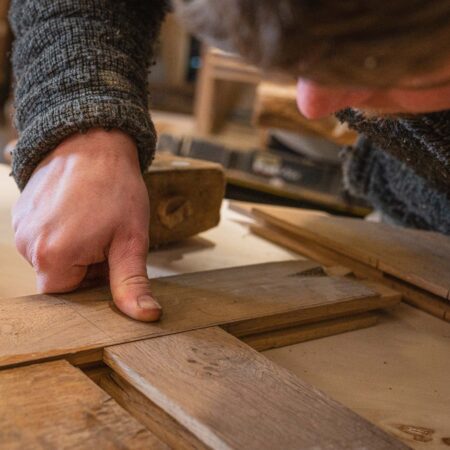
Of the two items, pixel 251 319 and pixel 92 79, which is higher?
pixel 92 79

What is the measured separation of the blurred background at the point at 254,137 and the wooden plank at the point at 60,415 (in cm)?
124

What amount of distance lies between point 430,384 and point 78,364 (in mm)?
437

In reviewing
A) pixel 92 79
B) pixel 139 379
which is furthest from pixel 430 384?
pixel 92 79

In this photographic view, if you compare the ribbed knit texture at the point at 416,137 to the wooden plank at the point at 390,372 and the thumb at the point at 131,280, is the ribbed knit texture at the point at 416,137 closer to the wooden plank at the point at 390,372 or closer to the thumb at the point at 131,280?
the wooden plank at the point at 390,372

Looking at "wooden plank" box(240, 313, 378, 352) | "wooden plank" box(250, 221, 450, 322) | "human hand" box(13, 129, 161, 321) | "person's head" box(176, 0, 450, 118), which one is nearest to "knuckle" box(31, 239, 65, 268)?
"human hand" box(13, 129, 161, 321)

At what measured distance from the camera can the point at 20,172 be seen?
3.29 feet

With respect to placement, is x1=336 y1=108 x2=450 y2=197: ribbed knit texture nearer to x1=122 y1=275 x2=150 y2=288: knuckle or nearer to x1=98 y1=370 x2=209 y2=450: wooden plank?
x1=122 y1=275 x2=150 y2=288: knuckle

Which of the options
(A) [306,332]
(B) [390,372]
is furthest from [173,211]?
(B) [390,372]

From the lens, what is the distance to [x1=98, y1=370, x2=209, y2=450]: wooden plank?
645 millimetres

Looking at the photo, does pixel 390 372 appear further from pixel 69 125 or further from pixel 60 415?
pixel 69 125

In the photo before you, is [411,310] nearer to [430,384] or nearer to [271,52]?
[430,384]

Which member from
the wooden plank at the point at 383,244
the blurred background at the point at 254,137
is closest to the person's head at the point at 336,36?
the wooden plank at the point at 383,244

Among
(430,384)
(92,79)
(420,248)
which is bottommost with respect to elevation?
(430,384)

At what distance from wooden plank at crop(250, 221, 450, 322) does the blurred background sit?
21.2 inches
